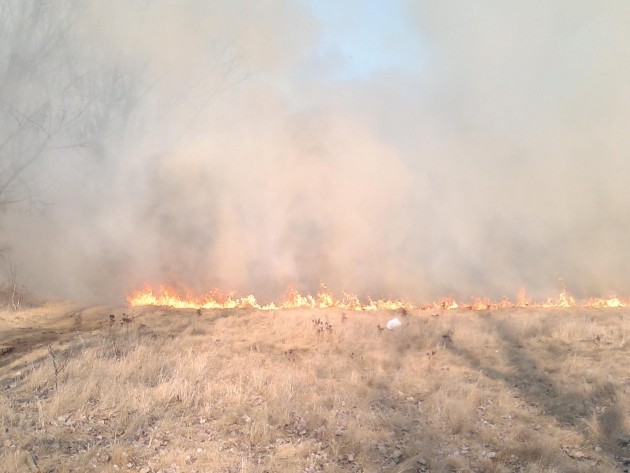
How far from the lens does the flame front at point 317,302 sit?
37.3 ft

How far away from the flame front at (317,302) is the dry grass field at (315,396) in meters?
2.00

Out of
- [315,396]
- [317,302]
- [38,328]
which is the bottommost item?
[315,396]

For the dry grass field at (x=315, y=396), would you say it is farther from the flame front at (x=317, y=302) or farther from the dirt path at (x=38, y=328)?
the flame front at (x=317, y=302)

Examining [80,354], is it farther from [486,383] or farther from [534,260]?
[534,260]

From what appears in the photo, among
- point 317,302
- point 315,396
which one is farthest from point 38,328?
point 315,396

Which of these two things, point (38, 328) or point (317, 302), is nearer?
point (38, 328)

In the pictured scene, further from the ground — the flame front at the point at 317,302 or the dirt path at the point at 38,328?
the flame front at the point at 317,302

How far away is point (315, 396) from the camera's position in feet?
19.3

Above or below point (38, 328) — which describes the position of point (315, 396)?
below

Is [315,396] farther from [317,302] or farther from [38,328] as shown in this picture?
[38,328]

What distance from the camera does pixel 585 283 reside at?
14312 mm

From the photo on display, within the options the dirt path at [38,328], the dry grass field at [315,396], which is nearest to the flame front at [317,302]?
the dirt path at [38,328]

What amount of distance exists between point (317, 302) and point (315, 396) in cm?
614

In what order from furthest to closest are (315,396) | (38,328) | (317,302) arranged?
(317,302) → (38,328) → (315,396)
